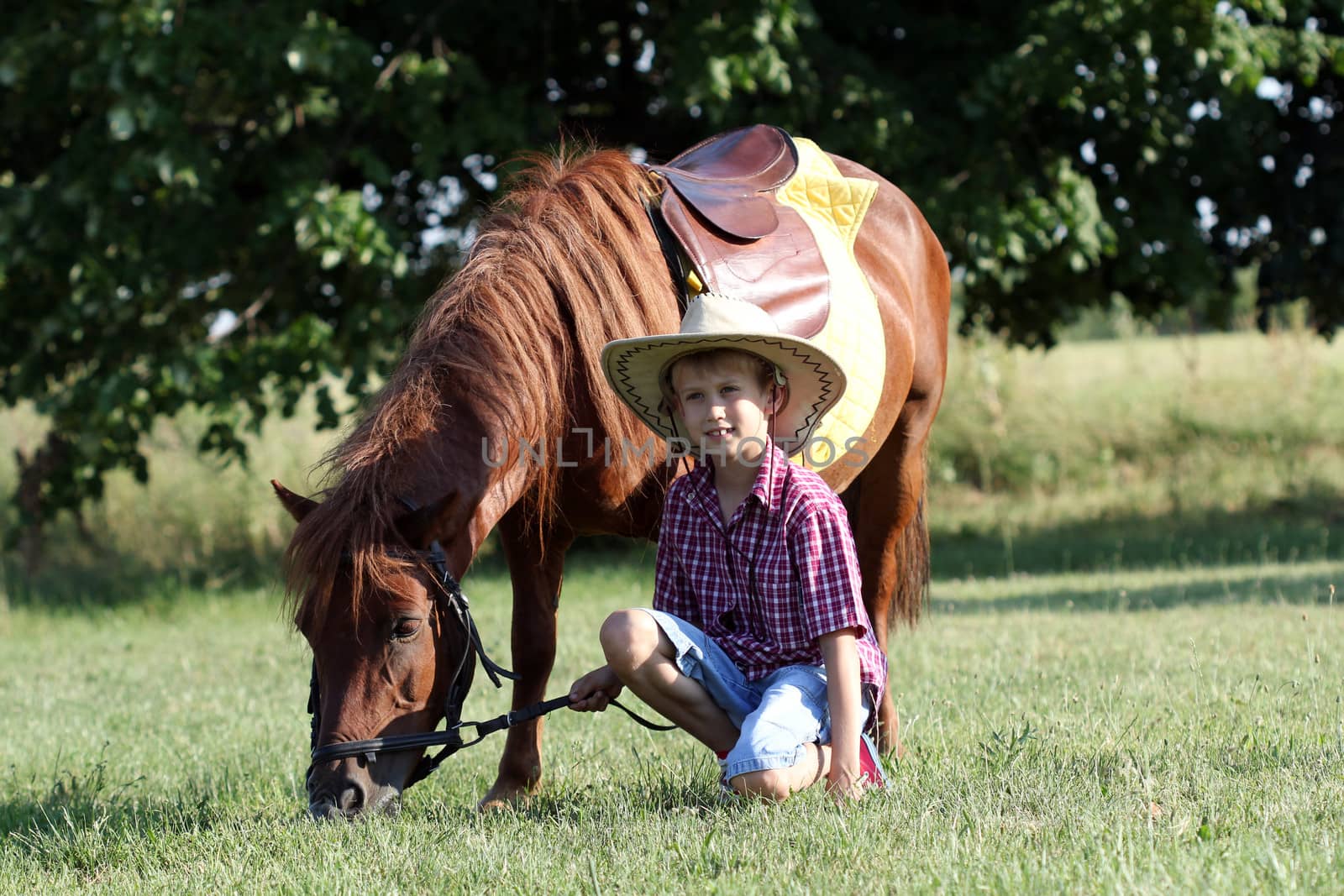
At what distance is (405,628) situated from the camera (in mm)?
2695

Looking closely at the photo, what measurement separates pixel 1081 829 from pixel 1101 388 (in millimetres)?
13148

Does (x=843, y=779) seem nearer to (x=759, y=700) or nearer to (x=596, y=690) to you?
(x=759, y=700)

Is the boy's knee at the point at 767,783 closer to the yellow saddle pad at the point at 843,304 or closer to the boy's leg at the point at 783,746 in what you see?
the boy's leg at the point at 783,746

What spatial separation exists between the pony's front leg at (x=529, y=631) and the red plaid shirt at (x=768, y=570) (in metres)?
0.59

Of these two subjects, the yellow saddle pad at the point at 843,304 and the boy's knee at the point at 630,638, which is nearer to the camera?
the boy's knee at the point at 630,638

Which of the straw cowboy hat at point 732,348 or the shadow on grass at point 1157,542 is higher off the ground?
the straw cowboy hat at point 732,348

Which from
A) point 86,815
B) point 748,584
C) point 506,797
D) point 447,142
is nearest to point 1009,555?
point 447,142

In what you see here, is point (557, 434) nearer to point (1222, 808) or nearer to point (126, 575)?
point (1222, 808)

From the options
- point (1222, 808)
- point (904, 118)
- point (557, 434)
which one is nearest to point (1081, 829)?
point (1222, 808)

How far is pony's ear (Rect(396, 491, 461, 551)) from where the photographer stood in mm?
2691

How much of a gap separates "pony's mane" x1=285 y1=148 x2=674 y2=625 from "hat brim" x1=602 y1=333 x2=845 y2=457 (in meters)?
0.18

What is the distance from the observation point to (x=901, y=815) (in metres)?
2.60

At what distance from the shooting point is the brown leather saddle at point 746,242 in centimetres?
348

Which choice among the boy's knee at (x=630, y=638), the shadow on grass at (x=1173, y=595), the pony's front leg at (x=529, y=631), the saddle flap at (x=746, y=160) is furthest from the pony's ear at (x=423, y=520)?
the shadow on grass at (x=1173, y=595)
